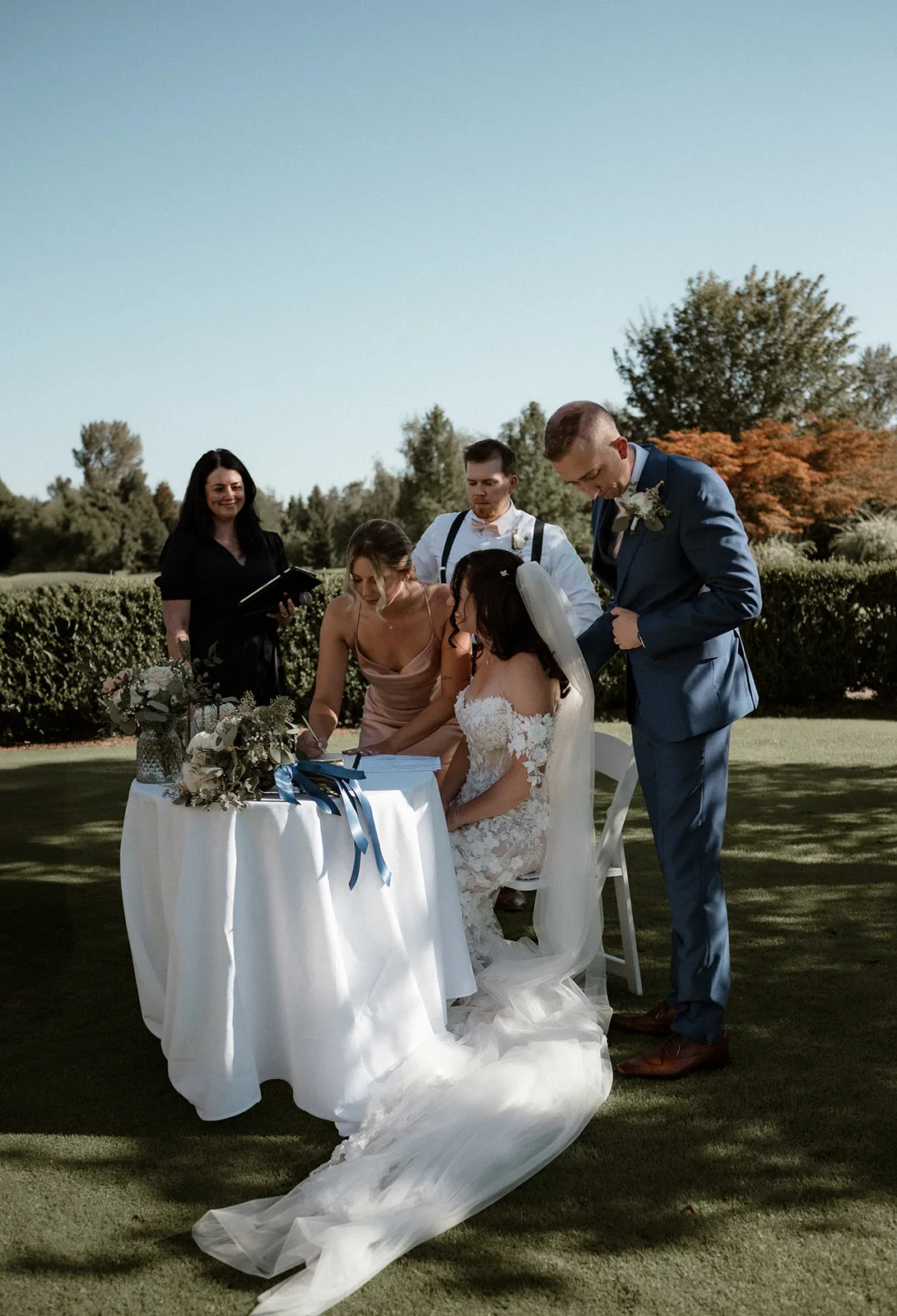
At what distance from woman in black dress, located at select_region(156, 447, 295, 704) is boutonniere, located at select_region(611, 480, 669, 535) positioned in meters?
2.29

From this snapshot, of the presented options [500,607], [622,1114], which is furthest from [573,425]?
[622,1114]

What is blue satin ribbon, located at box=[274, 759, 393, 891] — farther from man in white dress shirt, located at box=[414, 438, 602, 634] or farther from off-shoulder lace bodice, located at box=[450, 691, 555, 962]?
man in white dress shirt, located at box=[414, 438, 602, 634]

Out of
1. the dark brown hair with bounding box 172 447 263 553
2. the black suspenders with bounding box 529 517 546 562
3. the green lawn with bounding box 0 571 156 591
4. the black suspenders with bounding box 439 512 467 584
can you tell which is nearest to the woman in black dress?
the dark brown hair with bounding box 172 447 263 553

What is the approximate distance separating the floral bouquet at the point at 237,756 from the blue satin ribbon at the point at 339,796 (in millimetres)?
48

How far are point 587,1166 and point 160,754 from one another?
1.89 m

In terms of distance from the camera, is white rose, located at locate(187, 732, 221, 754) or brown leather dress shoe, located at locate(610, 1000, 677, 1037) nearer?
white rose, located at locate(187, 732, 221, 754)

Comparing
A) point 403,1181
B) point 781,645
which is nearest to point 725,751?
point 403,1181

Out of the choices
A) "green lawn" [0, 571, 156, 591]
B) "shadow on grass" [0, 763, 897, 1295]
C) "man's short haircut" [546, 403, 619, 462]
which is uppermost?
"man's short haircut" [546, 403, 619, 462]

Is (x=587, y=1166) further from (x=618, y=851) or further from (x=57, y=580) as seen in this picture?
(x=57, y=580)

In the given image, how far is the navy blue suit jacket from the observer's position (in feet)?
11.0

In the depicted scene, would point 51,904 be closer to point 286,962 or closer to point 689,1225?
point 286,962

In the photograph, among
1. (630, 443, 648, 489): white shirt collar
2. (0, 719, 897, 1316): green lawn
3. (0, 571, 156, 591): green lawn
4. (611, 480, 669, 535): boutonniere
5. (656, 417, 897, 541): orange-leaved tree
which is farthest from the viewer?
(656, 417, 897, 541): orange-leaved tree

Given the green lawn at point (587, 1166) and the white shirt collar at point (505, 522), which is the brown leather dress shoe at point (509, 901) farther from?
the white shirt collar at point (505, 522)

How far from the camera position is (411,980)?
11.4ft
